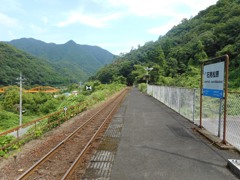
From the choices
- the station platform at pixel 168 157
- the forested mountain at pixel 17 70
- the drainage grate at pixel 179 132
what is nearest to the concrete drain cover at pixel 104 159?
the station platform at pixel 168 157

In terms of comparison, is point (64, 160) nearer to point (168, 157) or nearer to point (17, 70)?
point (168, 157)

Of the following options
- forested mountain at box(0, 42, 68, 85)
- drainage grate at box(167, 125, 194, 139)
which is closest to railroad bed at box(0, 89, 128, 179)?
drainage grate at box(167, 125, 194, 139)

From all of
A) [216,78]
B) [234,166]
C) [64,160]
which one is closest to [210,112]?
[216,78]

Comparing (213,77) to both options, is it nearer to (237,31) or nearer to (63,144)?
(63,144)

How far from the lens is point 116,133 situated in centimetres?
954

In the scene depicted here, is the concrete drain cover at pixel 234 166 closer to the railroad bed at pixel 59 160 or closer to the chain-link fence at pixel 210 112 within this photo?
the chain-link fence at pixel 210 112

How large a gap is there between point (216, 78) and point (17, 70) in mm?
123657

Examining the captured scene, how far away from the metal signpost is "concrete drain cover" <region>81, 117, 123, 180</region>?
3.59m

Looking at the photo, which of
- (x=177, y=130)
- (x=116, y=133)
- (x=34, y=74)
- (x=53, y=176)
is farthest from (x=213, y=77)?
(x=34, y=74)

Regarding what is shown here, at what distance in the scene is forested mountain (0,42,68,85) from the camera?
11338 centimetres

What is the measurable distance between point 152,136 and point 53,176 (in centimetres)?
444

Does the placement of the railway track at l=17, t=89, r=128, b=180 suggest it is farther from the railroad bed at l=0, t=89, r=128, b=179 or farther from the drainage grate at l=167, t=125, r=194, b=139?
the drainage grate at l=167, t=125, r=194, b=139

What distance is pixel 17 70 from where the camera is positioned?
118m

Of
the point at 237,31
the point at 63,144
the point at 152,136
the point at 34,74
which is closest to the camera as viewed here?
the point at 63,144
